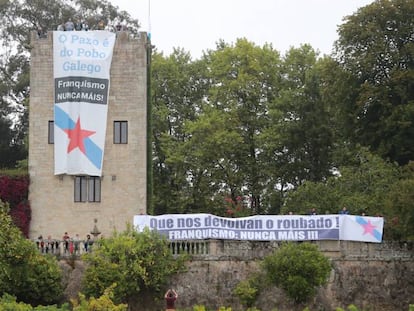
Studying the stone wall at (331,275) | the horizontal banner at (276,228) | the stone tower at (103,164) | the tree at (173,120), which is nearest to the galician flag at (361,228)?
the horizontal banner at (276,228)

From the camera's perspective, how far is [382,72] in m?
50.0

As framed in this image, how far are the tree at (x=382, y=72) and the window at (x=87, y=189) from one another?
15055 mm

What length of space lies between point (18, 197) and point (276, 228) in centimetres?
1281

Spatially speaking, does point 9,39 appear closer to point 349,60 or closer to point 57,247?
point 349,60

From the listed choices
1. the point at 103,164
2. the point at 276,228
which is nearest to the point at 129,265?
the point at 276,228

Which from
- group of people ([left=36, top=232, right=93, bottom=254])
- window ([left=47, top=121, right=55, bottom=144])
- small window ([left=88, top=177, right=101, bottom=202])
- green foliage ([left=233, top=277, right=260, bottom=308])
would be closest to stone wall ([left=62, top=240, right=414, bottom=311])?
green foliage ([left=233, top=277, right=260, bottom=308])

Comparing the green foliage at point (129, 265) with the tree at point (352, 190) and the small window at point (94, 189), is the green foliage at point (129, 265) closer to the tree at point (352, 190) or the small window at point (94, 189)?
the small window at point (94, 189)

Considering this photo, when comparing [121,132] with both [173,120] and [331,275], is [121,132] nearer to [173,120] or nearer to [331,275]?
[331,275]

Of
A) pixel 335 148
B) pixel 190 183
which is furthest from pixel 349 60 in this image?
pixel 190 183

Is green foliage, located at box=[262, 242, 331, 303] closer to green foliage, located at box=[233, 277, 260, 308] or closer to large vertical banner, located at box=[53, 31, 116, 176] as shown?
green foliage, located at box=[233, 277, 260, 308]

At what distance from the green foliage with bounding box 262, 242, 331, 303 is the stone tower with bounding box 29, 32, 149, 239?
9965mm

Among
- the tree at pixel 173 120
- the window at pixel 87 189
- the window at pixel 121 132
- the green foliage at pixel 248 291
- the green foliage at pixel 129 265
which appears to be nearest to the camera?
the green foliage at pixel 129 265

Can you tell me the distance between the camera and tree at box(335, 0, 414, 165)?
48000 mm

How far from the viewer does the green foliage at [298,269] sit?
33781 mm
